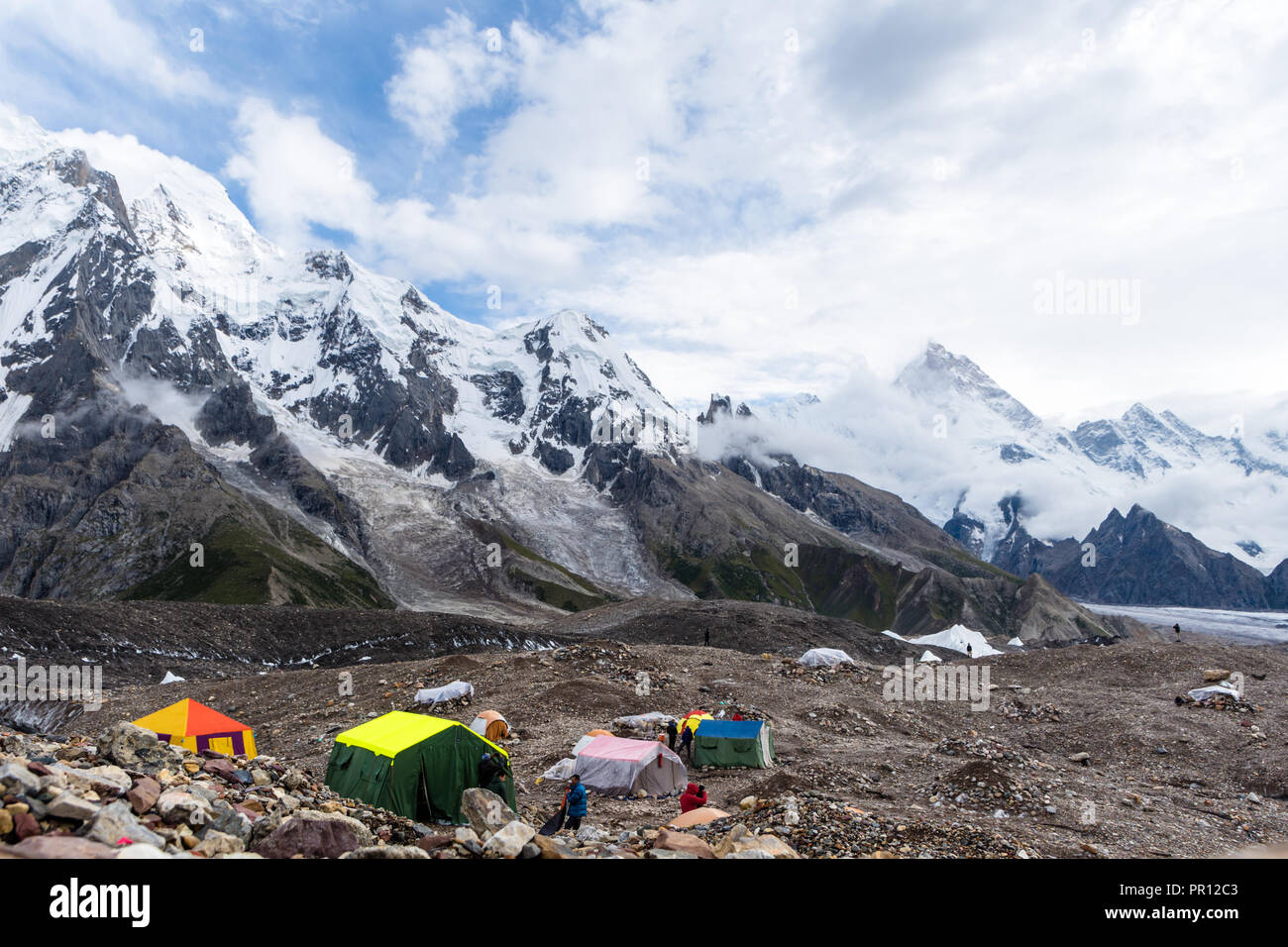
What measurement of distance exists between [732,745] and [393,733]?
1355 centimetres

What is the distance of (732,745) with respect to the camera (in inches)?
1117

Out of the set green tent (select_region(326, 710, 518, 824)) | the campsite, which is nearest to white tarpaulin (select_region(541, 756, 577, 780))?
the campsite

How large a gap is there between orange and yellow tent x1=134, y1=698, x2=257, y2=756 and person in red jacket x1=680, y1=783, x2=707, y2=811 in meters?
17.3

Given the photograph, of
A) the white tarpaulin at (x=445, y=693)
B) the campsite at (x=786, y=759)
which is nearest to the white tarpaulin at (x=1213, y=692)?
the campsite at (x=786, y=759)

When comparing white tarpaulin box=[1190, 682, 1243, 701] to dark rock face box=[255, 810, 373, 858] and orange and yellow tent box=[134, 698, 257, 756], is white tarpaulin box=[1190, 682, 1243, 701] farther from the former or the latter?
orange and yellow tent box=[134, 698, 257, 756]

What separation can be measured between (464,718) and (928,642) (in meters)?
90.7

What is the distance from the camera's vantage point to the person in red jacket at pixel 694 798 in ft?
65.7

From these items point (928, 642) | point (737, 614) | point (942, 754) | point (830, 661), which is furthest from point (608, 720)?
point (928, 642)

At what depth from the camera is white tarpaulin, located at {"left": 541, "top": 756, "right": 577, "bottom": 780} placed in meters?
25.7
